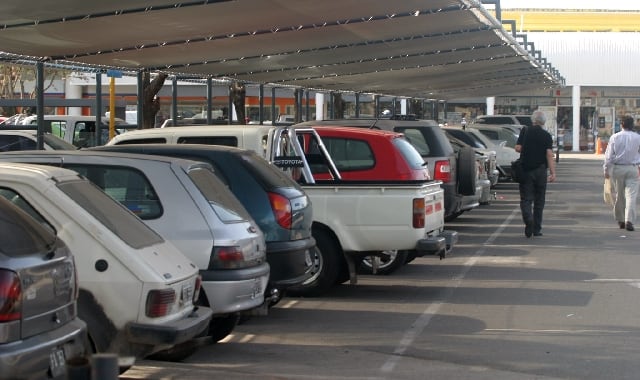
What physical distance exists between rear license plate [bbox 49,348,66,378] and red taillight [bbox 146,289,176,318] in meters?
1.14

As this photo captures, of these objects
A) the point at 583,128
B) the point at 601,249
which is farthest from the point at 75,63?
the point at 583,128

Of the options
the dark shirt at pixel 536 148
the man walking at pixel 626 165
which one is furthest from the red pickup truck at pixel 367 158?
the man walking at pixel 626 165

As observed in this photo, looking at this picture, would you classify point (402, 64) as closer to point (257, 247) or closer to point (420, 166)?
point (420, 166)

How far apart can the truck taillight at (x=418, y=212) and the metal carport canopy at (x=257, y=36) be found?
3.29m

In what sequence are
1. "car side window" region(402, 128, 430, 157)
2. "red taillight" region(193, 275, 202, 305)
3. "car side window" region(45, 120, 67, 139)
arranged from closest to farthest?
"red taillight" region(193, 275, 202, 305) < "car side window" region(402, 128, 430, 157) < "car side window" region(45, 120, 67, 139)

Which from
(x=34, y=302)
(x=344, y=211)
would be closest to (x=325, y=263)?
(x=344, y=211)

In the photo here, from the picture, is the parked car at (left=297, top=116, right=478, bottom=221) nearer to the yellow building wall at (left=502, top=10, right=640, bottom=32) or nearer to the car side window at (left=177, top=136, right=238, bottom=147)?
the car side window at (left=177, top=136, right=238, bottom=147)

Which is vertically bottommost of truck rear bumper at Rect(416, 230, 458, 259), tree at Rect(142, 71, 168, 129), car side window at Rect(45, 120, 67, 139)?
truck rear bumper at Rect(416, 230, 458, 259)

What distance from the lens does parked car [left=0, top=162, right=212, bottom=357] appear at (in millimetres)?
6293

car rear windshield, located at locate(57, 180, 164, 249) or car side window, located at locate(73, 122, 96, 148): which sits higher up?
car side window, located at locate(73, 122, 96, 148)

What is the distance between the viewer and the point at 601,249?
15.2 m

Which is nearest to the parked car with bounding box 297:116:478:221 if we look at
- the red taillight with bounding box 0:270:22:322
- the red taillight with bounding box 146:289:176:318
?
the red taillight with bounding box 146:289:176:318

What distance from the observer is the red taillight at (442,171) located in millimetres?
15648

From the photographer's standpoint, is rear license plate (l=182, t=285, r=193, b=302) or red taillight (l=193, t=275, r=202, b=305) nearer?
rear license plate (l=182, t=285, r=193, b=302)
